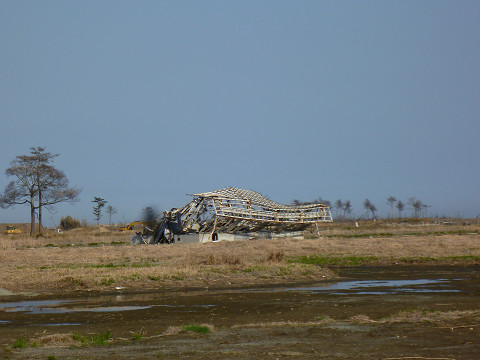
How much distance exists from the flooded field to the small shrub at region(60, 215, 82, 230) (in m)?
77.7

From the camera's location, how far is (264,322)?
1431cm

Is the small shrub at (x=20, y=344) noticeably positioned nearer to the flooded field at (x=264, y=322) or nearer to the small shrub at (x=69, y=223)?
the flooded field at (x=264, y=322)

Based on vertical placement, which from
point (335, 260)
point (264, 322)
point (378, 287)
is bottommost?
point (264, 322)

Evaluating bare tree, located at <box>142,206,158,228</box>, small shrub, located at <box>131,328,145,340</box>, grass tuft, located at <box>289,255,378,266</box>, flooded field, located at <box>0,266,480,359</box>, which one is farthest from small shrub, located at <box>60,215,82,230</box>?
small shrub, located at <box>131,328,145,340</box>

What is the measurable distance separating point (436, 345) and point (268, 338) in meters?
3.15

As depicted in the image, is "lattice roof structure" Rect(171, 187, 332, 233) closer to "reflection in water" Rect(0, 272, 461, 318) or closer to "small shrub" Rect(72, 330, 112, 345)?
"reflection in water" Rect(0, 272, 461, 318)

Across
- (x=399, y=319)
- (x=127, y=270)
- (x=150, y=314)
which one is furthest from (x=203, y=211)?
(x=399, y=319)

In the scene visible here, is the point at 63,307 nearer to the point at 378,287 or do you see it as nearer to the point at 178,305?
the point at 178,305

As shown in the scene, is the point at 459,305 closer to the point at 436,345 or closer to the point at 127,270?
the point at 436,345

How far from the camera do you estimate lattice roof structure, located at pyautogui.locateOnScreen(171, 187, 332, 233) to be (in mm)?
49906

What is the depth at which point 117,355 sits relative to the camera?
34.7 ft

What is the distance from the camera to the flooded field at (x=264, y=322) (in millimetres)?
10609

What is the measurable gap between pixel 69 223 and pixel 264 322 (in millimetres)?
87183

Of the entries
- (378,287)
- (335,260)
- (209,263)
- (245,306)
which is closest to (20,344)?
(245,306)
